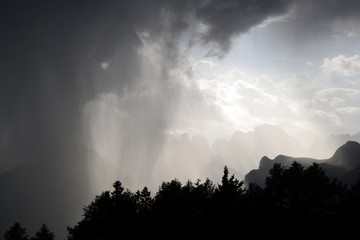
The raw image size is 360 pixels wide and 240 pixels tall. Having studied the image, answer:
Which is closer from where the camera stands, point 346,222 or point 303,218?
point 346,222

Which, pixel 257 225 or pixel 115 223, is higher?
pixel 115 223

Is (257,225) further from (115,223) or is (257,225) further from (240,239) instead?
(115,223)

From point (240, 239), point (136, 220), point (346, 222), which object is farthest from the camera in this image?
point (136, 220)

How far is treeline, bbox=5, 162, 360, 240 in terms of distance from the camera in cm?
3222

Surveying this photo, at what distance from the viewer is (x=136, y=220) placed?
186 ft

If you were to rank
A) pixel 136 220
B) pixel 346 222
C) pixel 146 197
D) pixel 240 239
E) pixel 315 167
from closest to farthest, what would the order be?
pixel 240 239 → pixel 346 222 → pixel 315 167 → pixel 136 220 → pixel 146 197

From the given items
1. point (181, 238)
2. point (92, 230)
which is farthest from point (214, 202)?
point (92, 230)

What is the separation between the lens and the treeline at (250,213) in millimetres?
32219

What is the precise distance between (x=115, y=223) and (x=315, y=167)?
1454 inches

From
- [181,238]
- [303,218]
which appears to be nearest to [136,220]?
[181,238]

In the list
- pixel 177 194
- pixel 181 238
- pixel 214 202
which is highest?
pixel 177 194

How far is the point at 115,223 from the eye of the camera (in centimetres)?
5703

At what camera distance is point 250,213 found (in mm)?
33500

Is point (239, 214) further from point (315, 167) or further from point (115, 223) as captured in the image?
point (115, 223)
